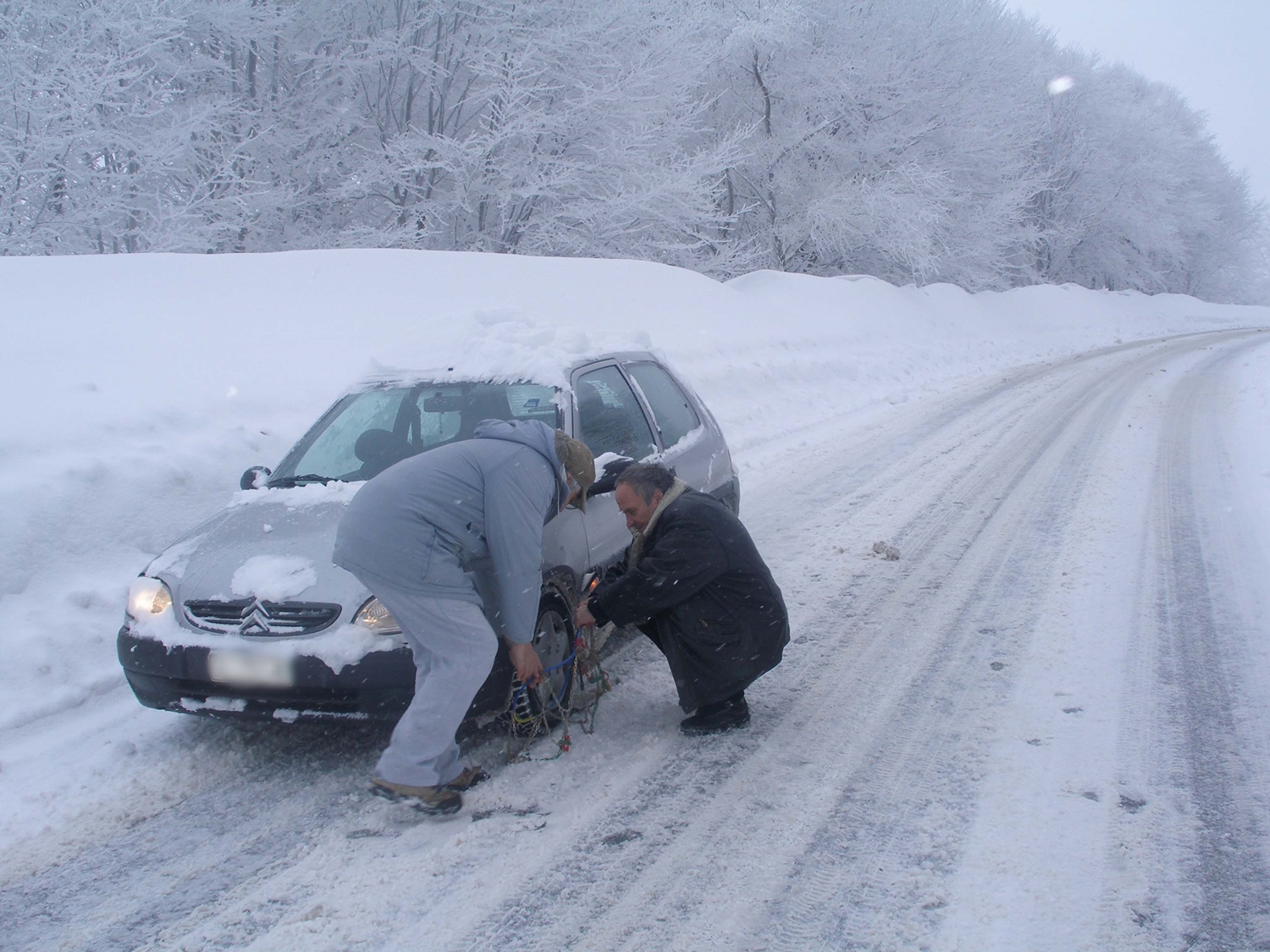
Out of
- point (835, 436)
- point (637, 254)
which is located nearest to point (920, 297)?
point (637, 254)

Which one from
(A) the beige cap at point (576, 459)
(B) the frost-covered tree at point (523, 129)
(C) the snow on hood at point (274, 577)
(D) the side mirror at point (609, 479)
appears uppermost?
(B) the frost-covered tree at point (523, 129)

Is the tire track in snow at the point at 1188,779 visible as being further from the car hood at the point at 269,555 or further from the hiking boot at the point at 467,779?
the car hood at the point at 269,555

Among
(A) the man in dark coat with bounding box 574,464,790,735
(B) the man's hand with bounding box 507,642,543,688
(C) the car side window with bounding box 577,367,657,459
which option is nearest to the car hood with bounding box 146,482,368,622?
(B) the man's hand with bounding box 507,642,543,688

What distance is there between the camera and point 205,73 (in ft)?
51.0

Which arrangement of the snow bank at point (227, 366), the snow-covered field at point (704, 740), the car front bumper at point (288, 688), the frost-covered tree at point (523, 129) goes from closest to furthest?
the snow-covered field at point (704, 740) < the car front bumper at point (288, 688) < the snow bank at point (227, 366) < the frost-covered tree at point (523, 129)

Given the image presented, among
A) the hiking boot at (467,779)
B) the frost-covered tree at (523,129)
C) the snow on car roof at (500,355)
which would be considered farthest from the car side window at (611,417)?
the frost-covered tree at (523,129)

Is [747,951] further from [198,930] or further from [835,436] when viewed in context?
[835,436]

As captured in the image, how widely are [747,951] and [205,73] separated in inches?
690

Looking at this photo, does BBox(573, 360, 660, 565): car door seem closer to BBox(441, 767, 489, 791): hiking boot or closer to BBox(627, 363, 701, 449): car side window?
BBox(627, 363, 701, 449): car side window

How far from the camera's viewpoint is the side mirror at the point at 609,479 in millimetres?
3938

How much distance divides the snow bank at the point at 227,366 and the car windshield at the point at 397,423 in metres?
0.14

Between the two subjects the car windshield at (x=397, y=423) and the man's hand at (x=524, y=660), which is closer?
the man's hand at (x=524, y=660)

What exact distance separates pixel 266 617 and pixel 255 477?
129 cm

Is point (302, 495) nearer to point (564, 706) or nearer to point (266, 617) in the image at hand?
point (266, 617)
